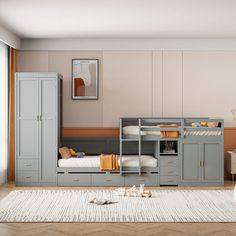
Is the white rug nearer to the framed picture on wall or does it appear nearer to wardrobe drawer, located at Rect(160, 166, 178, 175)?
wardrobe drawer, located at Rect(160, 166, 178, 175)

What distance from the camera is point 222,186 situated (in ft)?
25.5

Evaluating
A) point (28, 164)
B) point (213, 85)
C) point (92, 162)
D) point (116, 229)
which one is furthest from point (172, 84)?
point (116, 229)

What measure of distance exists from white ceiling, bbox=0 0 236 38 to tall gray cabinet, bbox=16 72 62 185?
33.6 inches

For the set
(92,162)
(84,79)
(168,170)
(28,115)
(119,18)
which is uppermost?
(119,18)

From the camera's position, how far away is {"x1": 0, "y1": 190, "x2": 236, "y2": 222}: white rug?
541cm

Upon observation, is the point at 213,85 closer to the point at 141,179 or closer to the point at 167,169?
the point at 167,169

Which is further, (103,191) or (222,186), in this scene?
(222,186)

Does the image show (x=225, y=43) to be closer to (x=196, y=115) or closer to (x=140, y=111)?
(x=196, y=115)

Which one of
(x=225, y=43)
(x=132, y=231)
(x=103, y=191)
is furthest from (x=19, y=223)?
(x=225, y=43)

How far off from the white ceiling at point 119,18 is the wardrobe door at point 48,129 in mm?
946

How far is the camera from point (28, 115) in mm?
7734

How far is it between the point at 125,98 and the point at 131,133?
2.83 ft

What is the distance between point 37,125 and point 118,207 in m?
2.40

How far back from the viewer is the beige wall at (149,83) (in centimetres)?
846
